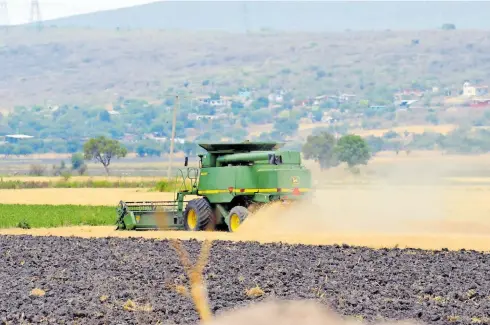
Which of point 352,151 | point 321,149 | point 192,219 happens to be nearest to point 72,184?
point 321,149

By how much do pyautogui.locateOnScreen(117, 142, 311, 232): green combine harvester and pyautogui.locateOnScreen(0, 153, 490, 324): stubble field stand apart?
65cm

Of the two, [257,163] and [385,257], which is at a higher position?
[257,163]

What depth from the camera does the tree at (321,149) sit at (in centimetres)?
12738

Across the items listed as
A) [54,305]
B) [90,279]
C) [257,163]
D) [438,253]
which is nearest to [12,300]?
[54,305]

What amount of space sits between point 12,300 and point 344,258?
974 cm

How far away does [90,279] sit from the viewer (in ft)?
73.7

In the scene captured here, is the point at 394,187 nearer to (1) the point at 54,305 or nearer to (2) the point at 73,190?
(1) the point at 54,305

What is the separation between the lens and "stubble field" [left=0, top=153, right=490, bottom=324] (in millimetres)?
17500

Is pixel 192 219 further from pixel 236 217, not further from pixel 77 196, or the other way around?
pixel 77 196

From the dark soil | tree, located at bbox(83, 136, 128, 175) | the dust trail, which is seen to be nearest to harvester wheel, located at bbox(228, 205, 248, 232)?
the dust trail

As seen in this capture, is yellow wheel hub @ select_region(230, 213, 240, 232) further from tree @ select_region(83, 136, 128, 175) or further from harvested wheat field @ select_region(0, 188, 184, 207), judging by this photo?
tree @ select_region(83, 136, 128, 175)

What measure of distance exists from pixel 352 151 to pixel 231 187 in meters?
101

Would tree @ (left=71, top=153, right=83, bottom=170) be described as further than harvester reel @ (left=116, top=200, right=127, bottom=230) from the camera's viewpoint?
Yes

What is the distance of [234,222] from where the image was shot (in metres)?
37.1
